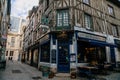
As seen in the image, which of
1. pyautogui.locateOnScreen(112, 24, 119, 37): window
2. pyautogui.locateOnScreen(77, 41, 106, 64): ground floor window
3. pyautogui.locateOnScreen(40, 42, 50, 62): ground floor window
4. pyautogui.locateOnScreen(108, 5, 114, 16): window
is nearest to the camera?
pyautogui.locateOnScreen(77, 41, 106, 64): ground floor window

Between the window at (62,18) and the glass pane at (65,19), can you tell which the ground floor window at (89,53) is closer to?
the glass pane at (65,19)

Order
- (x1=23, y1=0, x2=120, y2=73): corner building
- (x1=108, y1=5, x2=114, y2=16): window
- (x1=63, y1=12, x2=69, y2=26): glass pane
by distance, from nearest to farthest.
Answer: (x1=23, y1=0, x2=120, y2=73): corner building < (x1=63, y1=12, x2=69, y2=26): glass pane < (x1=108, y1=5, x2=114, y2=16): window

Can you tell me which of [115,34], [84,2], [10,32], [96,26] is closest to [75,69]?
[96,26]

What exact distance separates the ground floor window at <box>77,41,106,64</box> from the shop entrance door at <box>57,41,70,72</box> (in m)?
0.99

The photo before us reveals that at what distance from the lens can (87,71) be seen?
27.5 ft

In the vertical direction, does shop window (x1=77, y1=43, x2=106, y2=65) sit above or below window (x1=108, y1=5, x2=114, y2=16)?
below

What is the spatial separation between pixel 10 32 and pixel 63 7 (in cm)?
3073

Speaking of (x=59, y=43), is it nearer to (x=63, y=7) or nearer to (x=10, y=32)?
(x=63, y=7)

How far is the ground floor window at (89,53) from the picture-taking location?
9.72 meters

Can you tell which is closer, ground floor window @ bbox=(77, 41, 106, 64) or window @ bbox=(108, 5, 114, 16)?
ground floor window @ bbox=(77, 41, 106, 64)

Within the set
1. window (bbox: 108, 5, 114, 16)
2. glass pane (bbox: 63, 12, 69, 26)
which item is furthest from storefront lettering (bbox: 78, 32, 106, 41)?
window (bbox: 108, 5, 114, 16)

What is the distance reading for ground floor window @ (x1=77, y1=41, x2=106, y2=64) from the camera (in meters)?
9.72

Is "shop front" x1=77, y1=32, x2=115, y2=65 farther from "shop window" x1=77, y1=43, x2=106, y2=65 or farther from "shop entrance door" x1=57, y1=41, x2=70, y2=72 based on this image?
"shop entrance door" x1=57, y1=41, x2=70, y2=72

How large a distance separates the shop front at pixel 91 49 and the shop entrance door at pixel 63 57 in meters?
0.96
